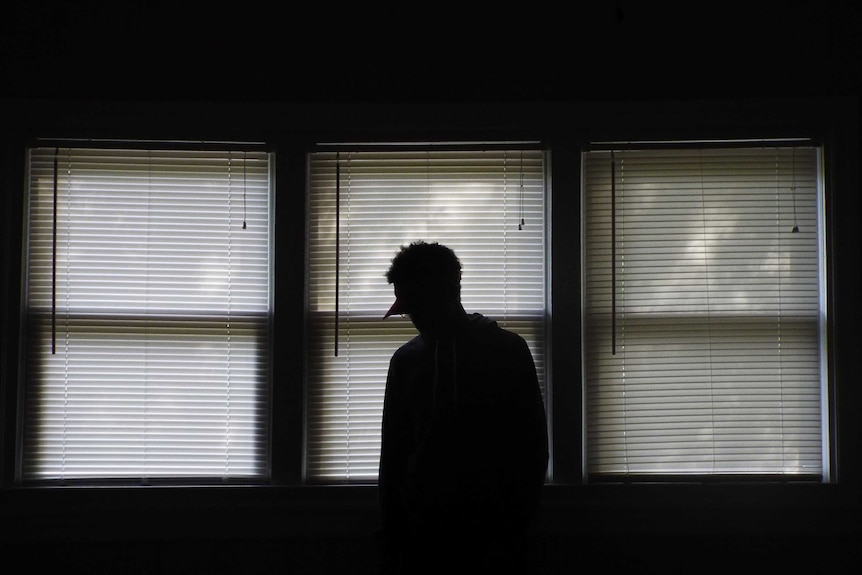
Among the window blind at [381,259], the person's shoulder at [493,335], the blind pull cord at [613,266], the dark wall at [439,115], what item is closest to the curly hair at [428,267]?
the person's shoulder at [493,335]

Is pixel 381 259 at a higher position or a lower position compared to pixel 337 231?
lower

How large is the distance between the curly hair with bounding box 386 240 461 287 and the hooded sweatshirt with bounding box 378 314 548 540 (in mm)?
154

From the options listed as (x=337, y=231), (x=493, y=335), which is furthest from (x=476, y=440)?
(x=337, y=231)

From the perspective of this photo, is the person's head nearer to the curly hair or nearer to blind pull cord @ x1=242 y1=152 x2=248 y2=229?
the curly hair

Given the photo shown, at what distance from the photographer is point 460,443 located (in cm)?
194

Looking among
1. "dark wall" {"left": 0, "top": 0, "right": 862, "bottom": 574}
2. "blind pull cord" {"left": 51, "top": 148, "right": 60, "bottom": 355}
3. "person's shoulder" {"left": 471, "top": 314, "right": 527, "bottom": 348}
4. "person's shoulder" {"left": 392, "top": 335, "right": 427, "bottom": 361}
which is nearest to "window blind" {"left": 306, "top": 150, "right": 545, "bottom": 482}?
"dark wall" {"left": 0, "top": 0, "right": 862, "bottom": 574}

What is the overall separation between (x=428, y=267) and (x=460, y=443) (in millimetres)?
532

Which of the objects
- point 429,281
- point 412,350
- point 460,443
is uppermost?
point 429,281

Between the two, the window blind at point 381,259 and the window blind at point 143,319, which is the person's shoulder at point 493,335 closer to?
the window blind at point 381,259

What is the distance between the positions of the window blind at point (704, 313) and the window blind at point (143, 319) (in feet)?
4.40

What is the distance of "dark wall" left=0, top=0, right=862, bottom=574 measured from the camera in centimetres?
250

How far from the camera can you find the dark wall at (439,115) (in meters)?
2.50

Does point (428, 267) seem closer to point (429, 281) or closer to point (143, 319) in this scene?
point (429, 281)

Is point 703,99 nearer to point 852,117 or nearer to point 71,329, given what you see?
point 852,117
